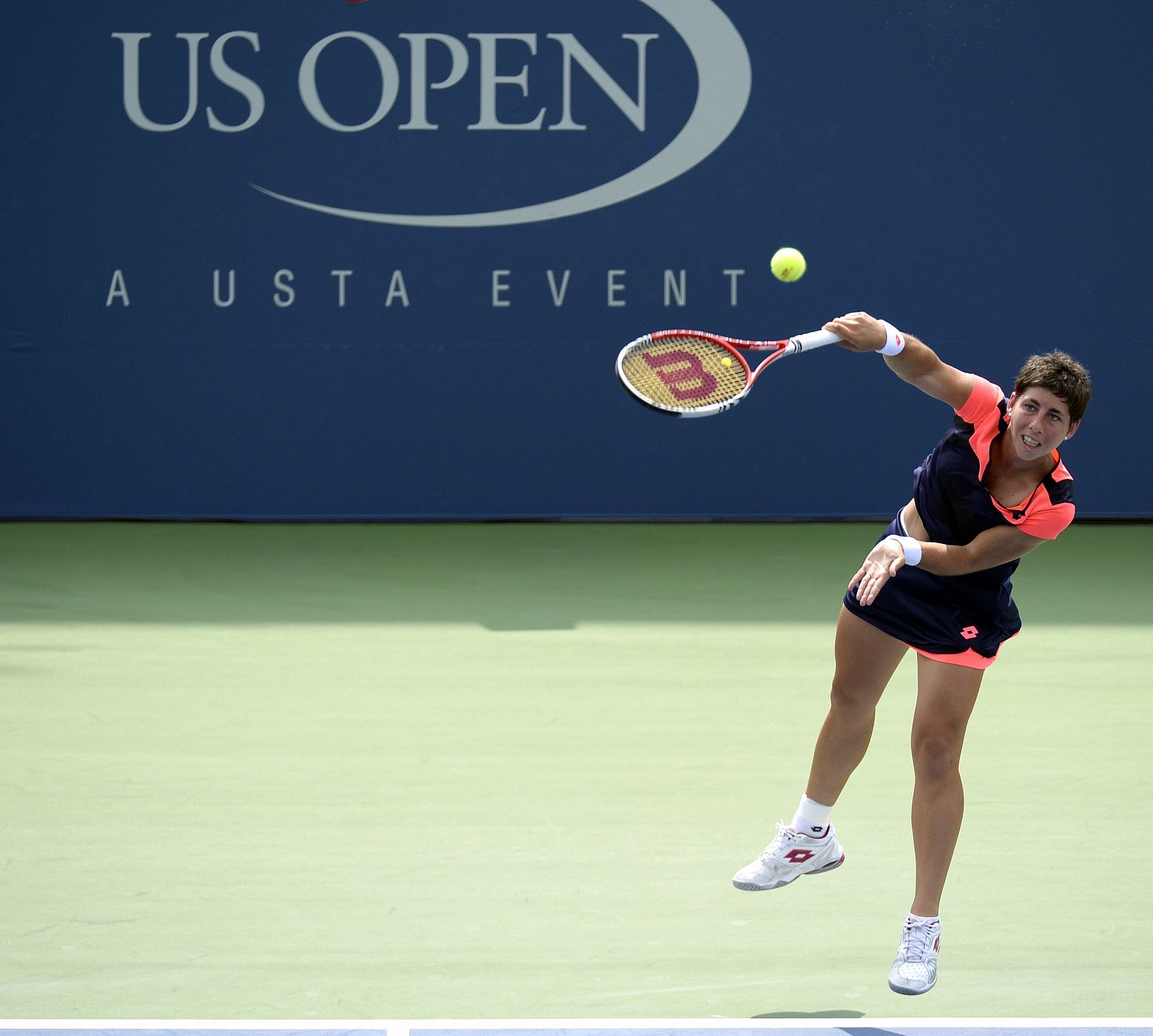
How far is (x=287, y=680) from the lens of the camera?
6.20m

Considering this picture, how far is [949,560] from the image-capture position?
344 centimetres

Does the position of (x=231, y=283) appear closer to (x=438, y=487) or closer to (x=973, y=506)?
(x=438, y=487)

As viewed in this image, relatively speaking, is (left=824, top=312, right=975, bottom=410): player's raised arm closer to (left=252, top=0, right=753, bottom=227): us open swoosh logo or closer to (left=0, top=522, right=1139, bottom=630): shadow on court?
(left=0, top=522, right=1139, bottom=630): shadow on court

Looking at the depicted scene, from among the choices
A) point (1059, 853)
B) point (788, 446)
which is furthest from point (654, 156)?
point (1059, 853)

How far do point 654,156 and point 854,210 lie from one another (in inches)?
45.4

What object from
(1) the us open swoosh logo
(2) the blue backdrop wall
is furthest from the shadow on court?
(1) the us open swoosh logo

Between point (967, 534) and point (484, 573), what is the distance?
5082mm

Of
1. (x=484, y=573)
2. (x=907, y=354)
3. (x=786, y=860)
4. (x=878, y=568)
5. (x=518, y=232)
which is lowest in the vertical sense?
(x=484, y=573)

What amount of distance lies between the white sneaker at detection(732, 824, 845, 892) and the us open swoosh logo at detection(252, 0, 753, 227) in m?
6.38

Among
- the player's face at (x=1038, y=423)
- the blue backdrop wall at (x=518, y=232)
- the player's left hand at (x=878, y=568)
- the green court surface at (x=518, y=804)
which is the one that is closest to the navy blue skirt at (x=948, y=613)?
the player's left hand at (x=878, y=568)

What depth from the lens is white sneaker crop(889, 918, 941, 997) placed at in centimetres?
334

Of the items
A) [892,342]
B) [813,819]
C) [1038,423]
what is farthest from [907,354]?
[813,819]

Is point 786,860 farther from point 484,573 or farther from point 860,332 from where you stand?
point 484,573

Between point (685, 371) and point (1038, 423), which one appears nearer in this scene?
point (1038, 423)
